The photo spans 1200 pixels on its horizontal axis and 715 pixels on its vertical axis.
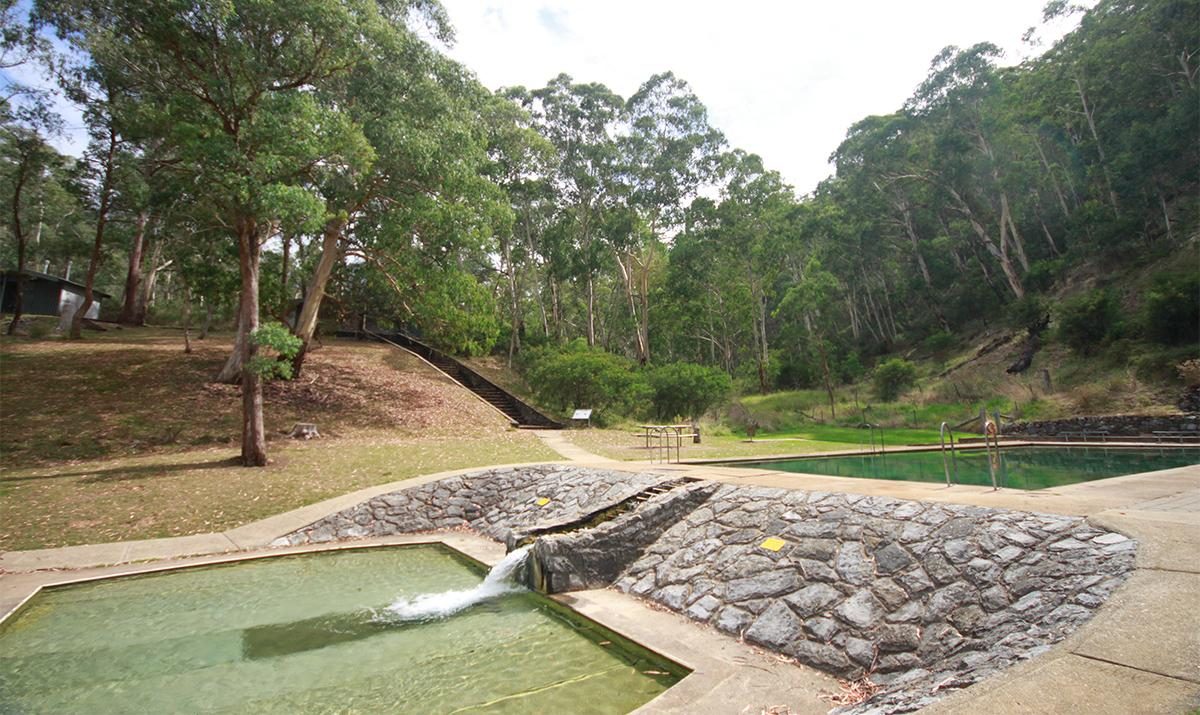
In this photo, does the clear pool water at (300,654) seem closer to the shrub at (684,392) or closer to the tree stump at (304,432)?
the tree stump at (304,432)

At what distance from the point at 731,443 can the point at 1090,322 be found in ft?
52.6

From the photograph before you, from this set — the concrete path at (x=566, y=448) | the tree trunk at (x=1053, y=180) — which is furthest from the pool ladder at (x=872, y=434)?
the tree trunk at (x=1053, y=180)

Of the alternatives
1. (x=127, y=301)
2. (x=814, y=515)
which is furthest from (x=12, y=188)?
(x=814, y=515)

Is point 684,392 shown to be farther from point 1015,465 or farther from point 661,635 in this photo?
point 661,635

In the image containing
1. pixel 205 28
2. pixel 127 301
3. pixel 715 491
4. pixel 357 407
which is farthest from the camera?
pixel 127 301

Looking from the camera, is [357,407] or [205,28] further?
[357,407]

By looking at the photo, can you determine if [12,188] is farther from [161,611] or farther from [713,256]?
[713,256]

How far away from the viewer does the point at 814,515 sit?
6.22 m

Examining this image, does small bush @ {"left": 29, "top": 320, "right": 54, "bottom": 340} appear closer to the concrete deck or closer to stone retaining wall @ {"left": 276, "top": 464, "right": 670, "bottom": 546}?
the concrete deck

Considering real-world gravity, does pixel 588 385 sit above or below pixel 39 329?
below

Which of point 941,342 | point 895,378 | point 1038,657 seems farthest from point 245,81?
point 941,342

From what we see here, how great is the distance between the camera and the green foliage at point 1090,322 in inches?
826

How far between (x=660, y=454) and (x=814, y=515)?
715 cm

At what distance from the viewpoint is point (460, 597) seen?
677cm
